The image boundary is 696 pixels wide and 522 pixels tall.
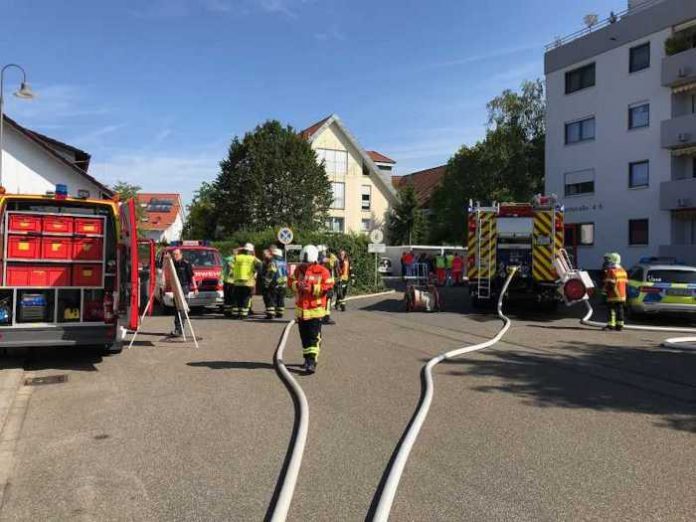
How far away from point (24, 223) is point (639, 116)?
1113 inches

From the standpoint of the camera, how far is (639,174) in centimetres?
2962

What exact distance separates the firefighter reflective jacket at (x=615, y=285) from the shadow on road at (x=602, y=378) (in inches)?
104

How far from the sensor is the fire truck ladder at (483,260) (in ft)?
54.7

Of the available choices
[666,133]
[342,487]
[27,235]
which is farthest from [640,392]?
[666,133]

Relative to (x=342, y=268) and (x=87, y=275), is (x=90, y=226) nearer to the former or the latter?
(x=87, y=275)

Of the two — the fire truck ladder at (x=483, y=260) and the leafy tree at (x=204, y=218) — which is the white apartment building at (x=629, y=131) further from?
the leafy tree at (x=204, y=218)

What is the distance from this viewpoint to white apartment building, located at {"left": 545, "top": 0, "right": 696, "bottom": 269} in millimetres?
27453

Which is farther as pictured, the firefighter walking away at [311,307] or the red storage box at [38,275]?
the red storage box at [38,275]

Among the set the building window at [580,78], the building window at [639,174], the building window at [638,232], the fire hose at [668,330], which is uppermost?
the building window at [580,78]

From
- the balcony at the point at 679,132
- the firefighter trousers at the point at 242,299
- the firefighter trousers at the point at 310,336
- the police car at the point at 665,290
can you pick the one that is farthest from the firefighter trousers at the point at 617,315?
the balcony at the point at 679,132

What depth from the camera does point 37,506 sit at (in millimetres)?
4035

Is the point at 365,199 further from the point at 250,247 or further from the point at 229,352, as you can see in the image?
the point at 229,352

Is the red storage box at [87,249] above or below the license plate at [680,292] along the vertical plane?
above

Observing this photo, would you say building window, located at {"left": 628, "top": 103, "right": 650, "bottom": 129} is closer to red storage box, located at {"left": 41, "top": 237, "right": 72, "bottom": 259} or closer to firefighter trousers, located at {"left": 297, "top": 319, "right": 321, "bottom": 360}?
firefighter trousers, located at {"left": 297, "top": 319, "right": 321, "bottom": 360}
